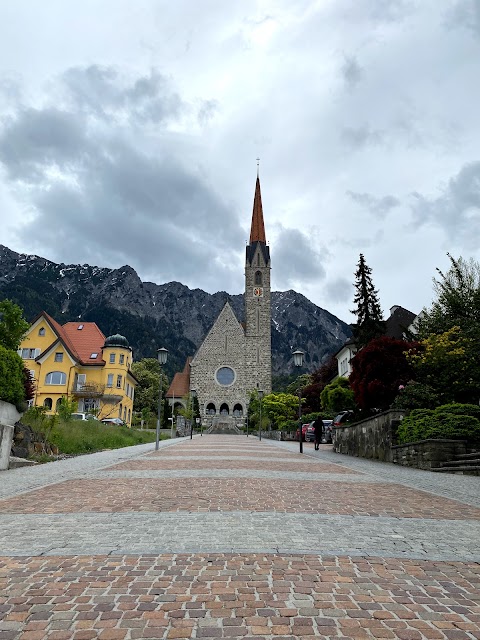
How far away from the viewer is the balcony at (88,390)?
151 ft

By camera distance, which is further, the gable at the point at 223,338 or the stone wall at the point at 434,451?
the gable at the point at 223,338

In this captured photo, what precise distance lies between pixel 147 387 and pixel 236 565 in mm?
78345

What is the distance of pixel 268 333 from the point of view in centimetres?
7312

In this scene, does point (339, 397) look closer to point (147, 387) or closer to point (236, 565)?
point (236, 565)

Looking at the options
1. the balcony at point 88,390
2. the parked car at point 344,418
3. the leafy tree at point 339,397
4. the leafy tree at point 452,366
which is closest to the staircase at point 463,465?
the leafy tree at point 452,366

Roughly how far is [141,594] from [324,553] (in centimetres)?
181

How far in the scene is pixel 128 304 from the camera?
563ft

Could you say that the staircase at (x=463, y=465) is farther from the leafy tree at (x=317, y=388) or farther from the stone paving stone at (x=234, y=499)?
the leafy tree at (x=317, y=388)

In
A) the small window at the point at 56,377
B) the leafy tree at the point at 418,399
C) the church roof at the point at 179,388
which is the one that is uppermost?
the church roof at the point at 179,388

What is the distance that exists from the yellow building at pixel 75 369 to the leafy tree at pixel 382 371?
3092 cm

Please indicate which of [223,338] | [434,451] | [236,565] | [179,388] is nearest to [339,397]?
[434,451]

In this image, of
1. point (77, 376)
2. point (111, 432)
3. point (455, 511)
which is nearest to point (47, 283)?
point (77, 376)

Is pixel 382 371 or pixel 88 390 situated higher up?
pixel 88 390

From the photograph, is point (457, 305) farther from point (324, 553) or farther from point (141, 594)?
point (141, 594)
